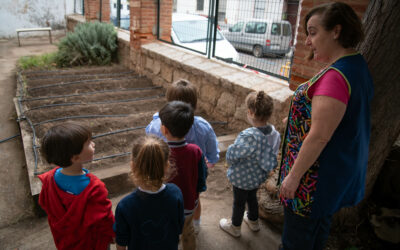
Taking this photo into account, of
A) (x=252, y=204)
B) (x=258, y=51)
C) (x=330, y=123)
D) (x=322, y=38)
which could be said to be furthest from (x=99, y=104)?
(x=330, y=123)

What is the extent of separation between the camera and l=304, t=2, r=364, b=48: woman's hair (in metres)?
1.25

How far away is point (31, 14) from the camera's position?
534 inches

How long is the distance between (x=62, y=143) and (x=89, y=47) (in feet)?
20.9

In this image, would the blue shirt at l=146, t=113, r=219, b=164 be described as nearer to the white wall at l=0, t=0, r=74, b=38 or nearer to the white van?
the white van

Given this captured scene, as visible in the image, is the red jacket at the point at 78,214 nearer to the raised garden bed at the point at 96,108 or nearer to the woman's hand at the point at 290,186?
the woman's hand at the point at 290,186

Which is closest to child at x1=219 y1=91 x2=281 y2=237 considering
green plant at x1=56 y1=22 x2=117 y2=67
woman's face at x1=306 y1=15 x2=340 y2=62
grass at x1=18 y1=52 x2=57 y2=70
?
woman's face at x1=306 y1=15 x2=340 y2=62

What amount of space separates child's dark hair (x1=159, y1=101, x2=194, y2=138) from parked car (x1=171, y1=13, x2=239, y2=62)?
13.4 ft

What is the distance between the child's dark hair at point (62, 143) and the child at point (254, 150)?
0.96m

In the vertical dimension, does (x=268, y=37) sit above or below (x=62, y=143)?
above

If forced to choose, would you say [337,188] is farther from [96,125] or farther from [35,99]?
[35,99]

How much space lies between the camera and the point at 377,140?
1.92m

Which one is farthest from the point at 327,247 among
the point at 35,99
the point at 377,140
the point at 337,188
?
the point at 35,99

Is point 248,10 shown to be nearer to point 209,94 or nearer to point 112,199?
point 209,94

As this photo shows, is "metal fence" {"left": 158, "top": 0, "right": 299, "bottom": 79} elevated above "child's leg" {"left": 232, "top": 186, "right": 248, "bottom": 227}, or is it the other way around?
"metal fence" {"left": 158, "top": 0, "right": 299, "bottom": 79}
